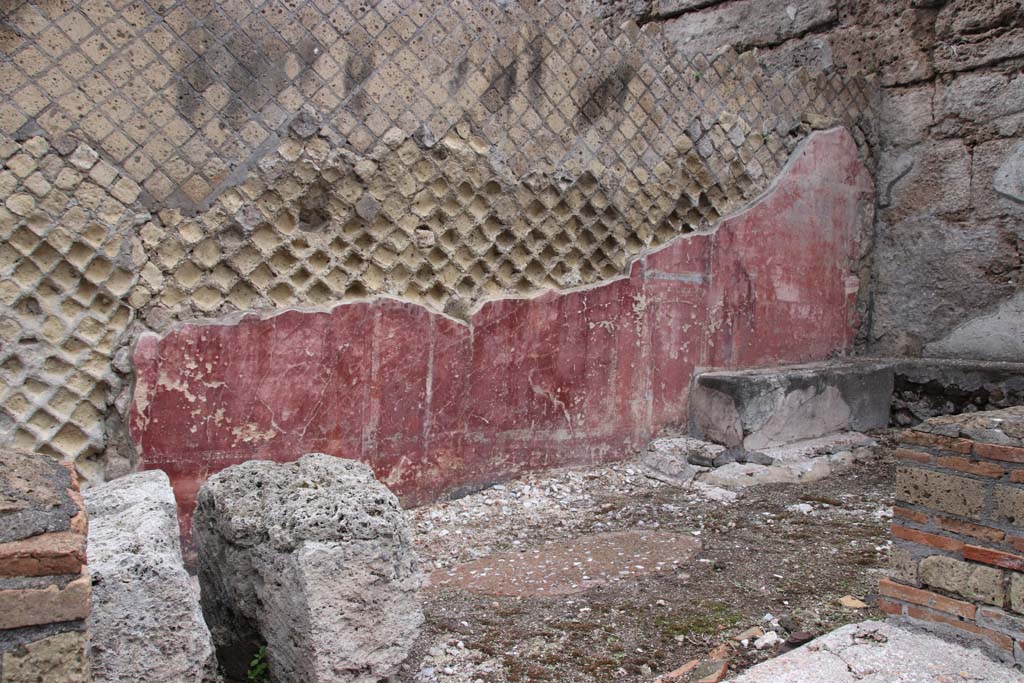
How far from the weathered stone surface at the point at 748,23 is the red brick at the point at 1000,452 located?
4896 millimetres

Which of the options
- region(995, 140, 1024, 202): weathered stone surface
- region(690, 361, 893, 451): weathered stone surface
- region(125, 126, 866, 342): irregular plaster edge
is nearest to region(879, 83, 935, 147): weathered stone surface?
region(125, 126, 866, 342): irregular plaster edge

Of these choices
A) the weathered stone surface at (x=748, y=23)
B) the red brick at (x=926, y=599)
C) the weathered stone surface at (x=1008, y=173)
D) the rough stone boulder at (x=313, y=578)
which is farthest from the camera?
the weathered stone surface at (x=748, y=23)

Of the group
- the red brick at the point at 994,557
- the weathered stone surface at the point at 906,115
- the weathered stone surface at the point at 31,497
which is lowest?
the red brick at the point at 994,557

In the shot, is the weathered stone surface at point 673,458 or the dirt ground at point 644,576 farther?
the weathered stone surface at point 673,458

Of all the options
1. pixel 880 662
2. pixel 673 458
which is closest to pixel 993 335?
pixel 673 458

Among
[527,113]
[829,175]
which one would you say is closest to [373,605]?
[527,113]

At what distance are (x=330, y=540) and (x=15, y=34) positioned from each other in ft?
7.48

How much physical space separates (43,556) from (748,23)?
664 cm

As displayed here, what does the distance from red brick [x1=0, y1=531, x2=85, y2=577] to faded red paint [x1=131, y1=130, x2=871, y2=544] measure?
1.83m

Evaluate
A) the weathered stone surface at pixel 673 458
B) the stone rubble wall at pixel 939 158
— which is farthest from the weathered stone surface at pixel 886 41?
the weathered stone surface at pixel 673 458

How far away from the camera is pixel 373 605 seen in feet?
7.02

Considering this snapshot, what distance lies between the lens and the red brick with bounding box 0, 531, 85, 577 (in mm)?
1427

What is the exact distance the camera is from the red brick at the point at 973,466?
7.44 ft

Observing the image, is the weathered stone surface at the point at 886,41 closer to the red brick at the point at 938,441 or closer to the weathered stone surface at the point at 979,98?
the weathered stone surface at the point at 979,98
